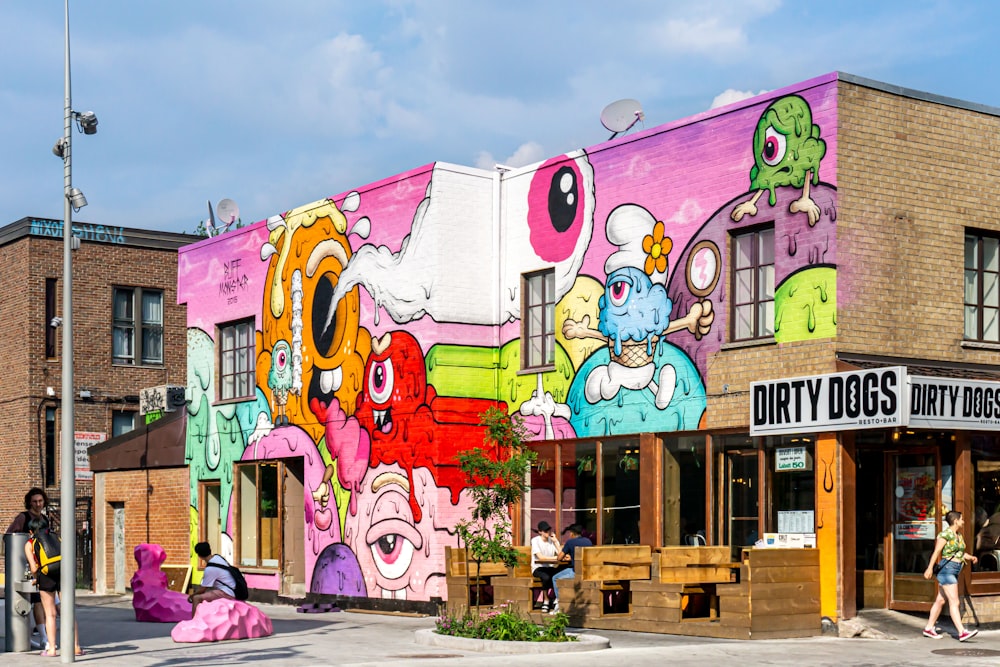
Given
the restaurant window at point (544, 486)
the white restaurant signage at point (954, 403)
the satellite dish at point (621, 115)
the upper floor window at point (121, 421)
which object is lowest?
the restaurant window at point (544, 486)

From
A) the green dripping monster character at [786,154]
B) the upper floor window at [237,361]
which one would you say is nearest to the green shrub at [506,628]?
the green dripping monster character at [786,154]

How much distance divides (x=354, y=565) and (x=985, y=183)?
12.4 m

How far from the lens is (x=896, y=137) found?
18.5 metres

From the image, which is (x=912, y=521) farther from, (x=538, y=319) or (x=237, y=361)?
(x=237, y=361)

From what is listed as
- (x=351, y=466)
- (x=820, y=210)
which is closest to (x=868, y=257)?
(x=820, y=210)

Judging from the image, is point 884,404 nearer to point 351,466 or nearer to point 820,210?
point 820,210

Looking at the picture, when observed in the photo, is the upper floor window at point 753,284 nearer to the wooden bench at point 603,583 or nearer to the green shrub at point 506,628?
the wooden bench at point 603,583

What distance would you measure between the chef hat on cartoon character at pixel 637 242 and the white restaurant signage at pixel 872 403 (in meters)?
2.80

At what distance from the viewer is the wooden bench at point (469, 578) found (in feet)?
65.9

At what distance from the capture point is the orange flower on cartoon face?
810 inches

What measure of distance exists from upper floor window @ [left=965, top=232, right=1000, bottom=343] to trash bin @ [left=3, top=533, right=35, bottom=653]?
12857 mm

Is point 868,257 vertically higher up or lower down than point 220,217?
lower down

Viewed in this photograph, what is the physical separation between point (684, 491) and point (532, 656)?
5489mm

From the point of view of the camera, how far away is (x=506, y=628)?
16469 mm
